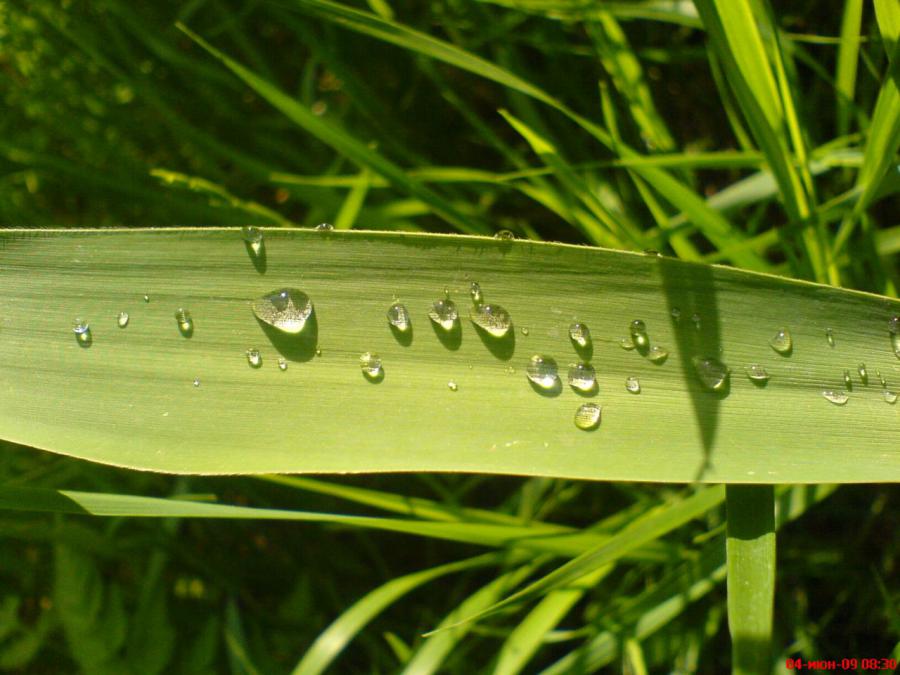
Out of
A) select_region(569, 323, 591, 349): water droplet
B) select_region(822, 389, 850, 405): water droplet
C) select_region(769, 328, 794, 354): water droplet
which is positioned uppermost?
select_region(769, 328, 794, 354): water droplet

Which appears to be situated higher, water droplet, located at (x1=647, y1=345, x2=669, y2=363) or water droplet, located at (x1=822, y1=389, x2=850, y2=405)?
water droplet, located at (x1=647, y1=345, x2=669, y2=363)

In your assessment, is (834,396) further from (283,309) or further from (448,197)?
(448,197)

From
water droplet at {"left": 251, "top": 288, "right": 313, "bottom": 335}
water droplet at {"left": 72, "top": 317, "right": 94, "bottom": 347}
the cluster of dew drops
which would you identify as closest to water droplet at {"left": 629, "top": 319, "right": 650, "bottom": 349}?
the cluster of dew drops

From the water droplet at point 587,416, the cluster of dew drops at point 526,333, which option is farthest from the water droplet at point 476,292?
the water droplet at point 587,416

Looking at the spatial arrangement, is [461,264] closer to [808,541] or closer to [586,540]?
[586,540]

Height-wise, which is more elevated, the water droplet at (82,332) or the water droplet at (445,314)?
the water droplet at (445,314)

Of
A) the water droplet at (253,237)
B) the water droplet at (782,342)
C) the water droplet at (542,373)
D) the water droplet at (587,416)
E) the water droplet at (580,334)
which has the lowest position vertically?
the water droplet at (587,416)

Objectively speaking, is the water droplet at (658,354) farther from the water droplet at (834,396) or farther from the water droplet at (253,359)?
the water droplet at (253,359)

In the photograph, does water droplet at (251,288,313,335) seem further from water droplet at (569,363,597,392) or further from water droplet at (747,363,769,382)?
water droplet at (747,363,769,382)
